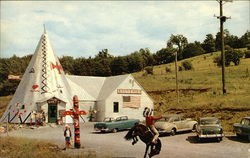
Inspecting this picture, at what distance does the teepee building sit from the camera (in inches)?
1435

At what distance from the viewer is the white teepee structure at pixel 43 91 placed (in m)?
36.3

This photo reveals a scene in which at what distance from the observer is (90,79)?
45.3 metres

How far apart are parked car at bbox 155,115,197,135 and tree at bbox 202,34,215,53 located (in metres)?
87.7

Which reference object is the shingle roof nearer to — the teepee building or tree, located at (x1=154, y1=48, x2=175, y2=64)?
the teepee building

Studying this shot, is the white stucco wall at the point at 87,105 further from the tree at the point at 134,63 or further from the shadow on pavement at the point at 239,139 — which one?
the tree at the point at 134,63

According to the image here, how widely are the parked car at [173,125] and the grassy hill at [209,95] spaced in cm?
344

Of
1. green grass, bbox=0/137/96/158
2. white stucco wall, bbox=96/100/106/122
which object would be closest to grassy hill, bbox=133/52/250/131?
white stucco wall, bbox=96/100/106/122

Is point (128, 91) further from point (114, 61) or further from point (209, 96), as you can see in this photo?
point (114, 61)

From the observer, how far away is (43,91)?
37812 mm

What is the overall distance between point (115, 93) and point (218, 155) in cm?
2452

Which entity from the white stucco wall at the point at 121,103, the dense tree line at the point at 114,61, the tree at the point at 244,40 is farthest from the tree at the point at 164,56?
the white stucco wall at the point at 121,103

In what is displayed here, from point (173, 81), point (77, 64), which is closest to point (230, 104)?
point (173, 81)

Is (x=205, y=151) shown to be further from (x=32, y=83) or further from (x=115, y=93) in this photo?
(x=32, y=83)

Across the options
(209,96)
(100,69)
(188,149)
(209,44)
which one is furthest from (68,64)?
(188,149)
